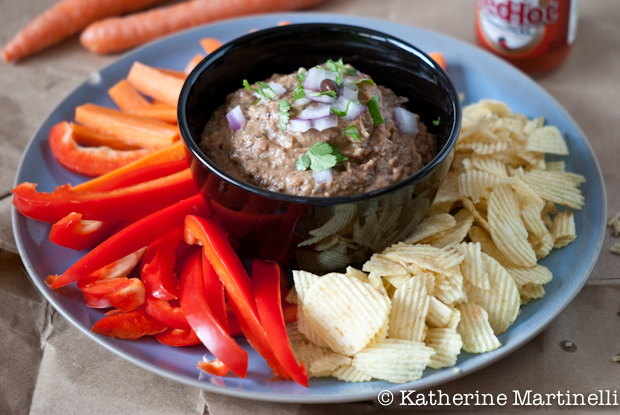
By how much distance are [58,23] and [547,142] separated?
3006mm

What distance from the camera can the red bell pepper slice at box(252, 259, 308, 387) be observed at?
6.41 ft

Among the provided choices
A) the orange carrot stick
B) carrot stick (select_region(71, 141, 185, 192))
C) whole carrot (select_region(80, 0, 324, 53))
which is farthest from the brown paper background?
the orange carrot stick

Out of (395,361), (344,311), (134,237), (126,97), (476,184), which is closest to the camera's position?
(395,361)

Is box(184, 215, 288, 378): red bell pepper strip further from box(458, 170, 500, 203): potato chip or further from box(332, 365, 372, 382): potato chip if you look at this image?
box(458, 170, 500, 203): potato chip

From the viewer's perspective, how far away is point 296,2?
4129 millimetres

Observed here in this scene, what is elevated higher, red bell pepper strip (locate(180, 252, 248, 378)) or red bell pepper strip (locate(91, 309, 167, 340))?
red bell pepper strip (locate(180, 252, 248, 378))

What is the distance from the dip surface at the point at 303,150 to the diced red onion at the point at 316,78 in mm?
41

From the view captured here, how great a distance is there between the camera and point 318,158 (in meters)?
2.15

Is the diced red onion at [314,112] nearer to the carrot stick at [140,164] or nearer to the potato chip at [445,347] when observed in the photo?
the carrot stick at [140,164]

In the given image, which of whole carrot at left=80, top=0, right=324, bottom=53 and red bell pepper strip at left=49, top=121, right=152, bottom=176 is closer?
red bell pepper strip at left=49, top=121, right=152, bottom=176

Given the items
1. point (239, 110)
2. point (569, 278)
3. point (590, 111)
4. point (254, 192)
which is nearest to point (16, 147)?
point (239, 110)

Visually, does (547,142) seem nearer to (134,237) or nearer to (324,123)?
(324,123)

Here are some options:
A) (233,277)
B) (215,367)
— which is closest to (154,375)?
(215,367)

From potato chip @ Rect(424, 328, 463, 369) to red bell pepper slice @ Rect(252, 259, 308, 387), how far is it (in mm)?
441
